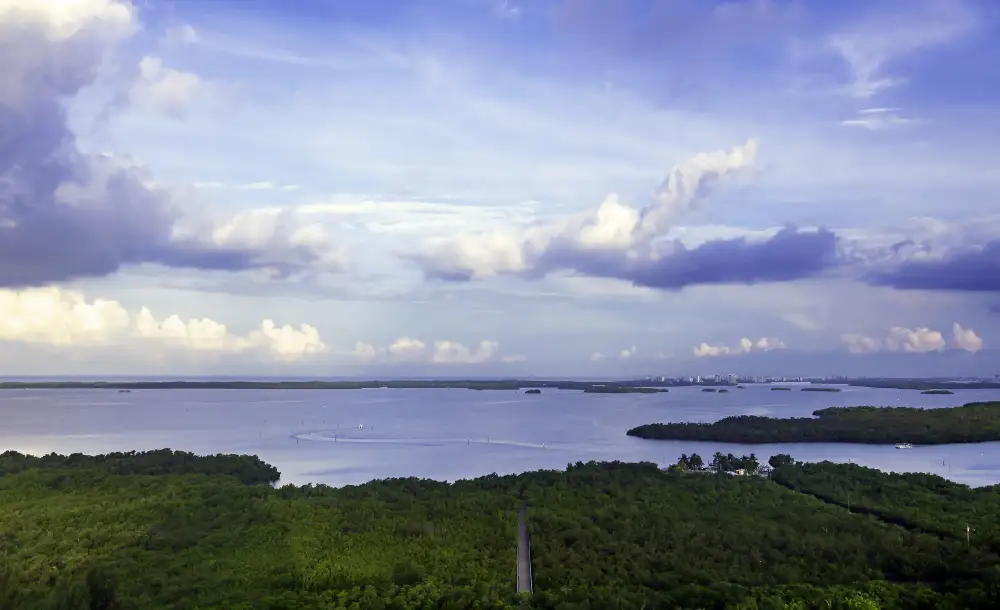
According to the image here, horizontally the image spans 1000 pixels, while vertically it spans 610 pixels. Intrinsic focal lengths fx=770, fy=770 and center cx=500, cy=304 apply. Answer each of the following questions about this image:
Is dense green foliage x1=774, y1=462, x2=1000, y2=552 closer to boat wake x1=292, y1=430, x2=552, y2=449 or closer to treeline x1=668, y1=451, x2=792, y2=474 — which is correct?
treeline x1=668, y1=451, x2=792, y2=474

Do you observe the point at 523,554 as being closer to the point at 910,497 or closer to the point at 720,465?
the point at 910,497

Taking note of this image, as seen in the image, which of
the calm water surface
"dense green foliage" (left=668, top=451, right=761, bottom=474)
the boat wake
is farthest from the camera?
the boat wake

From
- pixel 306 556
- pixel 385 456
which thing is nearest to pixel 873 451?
pixel 385 456

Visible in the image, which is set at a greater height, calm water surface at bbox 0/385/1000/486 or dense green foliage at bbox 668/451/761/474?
dense green foliage at bbox 668/451/761/474

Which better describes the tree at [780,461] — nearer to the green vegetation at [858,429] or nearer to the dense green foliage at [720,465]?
the dense green foliage at [720,465]

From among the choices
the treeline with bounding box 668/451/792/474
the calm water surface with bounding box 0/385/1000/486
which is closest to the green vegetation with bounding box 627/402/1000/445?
the calm water surface with bounding box 0/385/1000/486

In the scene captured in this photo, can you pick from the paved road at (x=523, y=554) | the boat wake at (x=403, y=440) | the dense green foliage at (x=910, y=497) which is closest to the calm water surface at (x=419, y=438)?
the boat wake at (x=403, y=440)
